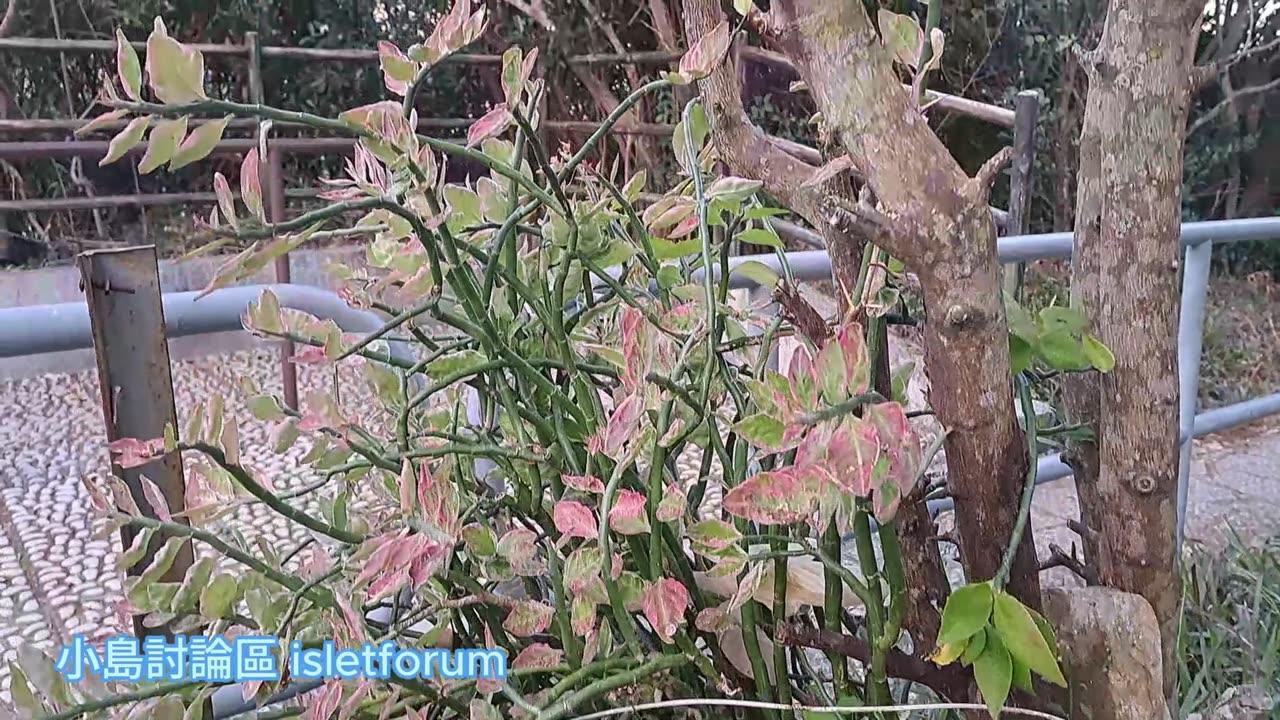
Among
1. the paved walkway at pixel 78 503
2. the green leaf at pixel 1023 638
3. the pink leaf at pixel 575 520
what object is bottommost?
the paved walkway at pixel 78 503

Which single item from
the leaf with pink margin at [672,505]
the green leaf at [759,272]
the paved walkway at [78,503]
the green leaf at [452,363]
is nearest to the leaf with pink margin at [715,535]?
the leaf with pink margin at [672,505]

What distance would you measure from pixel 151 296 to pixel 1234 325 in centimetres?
373

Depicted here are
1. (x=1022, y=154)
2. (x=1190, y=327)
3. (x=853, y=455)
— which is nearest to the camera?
(x=853, y=455)

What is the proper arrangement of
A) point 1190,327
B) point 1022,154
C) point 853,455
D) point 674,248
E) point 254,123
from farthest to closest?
point 254,123 < point 1022,154 < point 1190,327 < point 674,248 < point 853,455

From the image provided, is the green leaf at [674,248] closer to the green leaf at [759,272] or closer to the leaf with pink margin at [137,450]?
the green leaf at [759,272]

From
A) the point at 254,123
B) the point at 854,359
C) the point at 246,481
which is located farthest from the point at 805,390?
the point at 254,123

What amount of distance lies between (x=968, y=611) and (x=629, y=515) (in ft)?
0.44

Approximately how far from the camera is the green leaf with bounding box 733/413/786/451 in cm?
32

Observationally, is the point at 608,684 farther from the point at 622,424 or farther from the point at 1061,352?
the point at 1061,352

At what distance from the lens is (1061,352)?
42cm

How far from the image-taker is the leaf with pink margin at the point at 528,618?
407 mm

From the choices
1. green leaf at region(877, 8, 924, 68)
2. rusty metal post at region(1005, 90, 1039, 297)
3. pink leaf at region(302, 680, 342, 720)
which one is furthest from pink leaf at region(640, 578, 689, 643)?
rusty metal post at region(1005, 90, 1039, 297)

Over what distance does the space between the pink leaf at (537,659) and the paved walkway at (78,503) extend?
40.9 inches

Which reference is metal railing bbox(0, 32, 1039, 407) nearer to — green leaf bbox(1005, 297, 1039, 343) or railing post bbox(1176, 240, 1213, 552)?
railing post bbox(1176, 240, 1213, 552)
